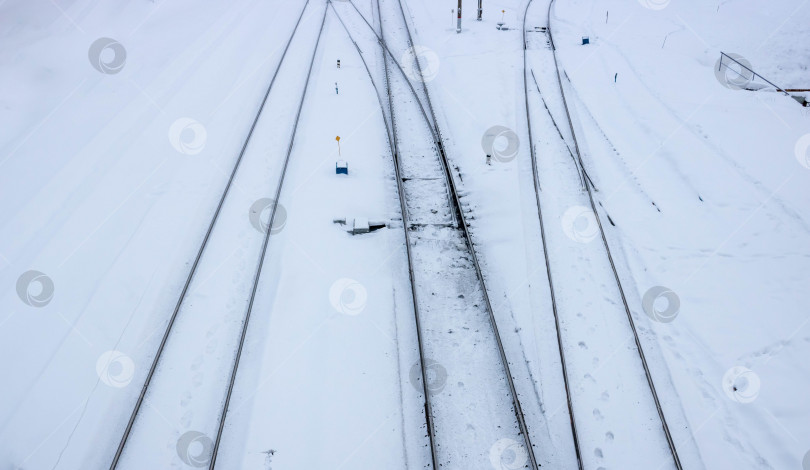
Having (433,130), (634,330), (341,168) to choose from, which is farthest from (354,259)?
(433,130)

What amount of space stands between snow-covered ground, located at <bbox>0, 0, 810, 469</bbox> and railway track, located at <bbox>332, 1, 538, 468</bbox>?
17 centimetres

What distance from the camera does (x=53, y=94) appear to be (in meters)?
14.6

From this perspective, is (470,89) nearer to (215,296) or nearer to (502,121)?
(502,121)

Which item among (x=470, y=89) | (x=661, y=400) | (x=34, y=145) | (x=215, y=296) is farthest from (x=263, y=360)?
(x=470, y=89)

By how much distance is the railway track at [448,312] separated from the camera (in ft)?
21.2

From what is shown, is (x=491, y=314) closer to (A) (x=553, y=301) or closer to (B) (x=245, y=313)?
(A) (x=553, y=301)

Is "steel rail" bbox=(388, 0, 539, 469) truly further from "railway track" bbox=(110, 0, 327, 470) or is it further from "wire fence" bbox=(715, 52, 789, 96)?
"wire fence" bbox=(715, 52, 789, 96)

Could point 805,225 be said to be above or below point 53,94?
below

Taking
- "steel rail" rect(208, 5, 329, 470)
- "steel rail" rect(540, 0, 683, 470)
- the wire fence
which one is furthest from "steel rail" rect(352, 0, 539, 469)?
the wire fence

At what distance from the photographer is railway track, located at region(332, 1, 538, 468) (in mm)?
6473

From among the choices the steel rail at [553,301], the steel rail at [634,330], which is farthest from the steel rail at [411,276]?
the steel rail at [634,330]

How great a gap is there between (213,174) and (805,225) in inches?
509

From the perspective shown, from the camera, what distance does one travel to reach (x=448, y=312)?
827 centimetres

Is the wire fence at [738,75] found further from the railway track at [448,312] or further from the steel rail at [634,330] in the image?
the railway track at [448,312]
